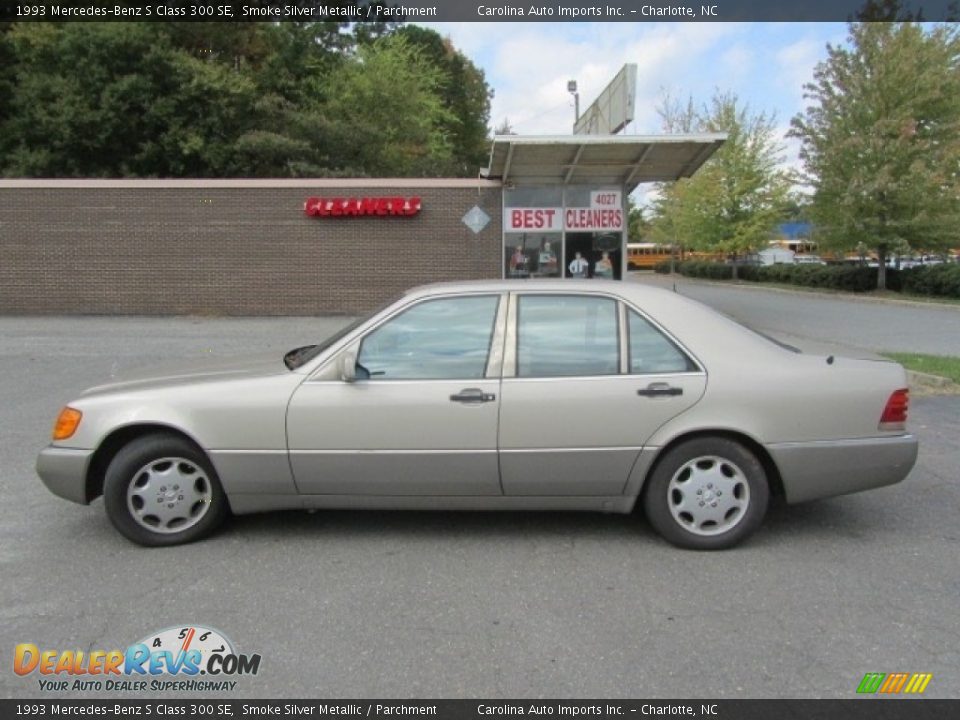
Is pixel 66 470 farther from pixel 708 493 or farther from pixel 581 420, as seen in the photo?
pixel 708 493

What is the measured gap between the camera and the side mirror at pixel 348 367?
12.5 ft

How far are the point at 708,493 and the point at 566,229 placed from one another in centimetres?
1295

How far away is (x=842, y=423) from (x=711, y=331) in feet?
2.82

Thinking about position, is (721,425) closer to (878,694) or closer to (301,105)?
(878,694)

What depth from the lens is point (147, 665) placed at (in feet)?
9.48

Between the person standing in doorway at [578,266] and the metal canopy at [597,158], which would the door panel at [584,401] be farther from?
the person standing in doorway at [578,266]

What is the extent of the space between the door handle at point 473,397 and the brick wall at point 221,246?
1265cm

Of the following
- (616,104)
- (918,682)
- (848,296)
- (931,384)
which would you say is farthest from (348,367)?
(848,296)

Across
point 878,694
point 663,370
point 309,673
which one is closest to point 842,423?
point 663,370

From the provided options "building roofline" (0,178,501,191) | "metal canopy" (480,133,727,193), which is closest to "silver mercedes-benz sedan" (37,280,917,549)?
"metal canopy" (480,133,727,193)

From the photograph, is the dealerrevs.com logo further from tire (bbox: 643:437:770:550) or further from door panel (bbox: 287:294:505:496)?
tire (bbox: 643:437:770:550)

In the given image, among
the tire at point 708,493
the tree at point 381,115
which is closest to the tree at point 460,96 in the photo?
the tree at point 381,115

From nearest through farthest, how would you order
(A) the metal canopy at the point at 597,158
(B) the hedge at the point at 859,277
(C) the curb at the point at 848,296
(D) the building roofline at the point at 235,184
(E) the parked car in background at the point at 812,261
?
(A) the metal canopy at the point at 597,158 < (D) the building roofline at the point at 235,184 < (C) the curb at the point at 848,296 < (B) the hedge at the point at 859,277 < (E) the parked car in background at the point at 812,261

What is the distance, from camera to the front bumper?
3930mm
